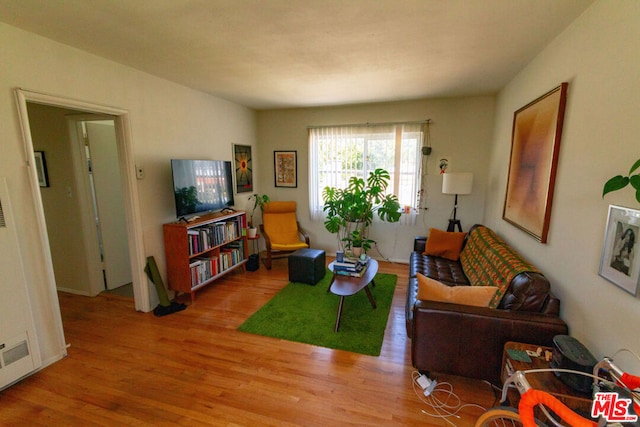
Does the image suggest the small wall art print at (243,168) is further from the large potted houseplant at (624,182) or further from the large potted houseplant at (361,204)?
the large potted houseplant at (624,182)

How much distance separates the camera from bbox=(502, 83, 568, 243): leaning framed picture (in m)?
1.98

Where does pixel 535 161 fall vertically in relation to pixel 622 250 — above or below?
above

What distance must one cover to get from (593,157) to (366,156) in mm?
2972

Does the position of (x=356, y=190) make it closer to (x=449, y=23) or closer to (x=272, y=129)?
(x=272, y=129)

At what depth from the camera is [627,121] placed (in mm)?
1344

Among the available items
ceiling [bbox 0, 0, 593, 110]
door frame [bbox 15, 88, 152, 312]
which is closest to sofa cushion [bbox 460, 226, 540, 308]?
ceiling [bbox 0, 0, 593, 110]

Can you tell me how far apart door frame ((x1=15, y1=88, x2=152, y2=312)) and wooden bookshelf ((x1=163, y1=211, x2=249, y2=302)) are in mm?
290

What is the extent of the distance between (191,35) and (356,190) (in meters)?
2.91

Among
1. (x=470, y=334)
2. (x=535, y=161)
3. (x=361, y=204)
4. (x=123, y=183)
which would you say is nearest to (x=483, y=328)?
(x=470, y=334)

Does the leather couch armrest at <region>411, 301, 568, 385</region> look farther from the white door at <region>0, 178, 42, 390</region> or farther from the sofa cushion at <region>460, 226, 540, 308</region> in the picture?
the white door at <region>0, 178, 42, 390</region>

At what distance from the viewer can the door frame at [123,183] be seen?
6.74 feet

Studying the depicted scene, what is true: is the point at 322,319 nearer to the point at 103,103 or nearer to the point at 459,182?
the point at 459,182

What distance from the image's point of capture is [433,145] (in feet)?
13.4

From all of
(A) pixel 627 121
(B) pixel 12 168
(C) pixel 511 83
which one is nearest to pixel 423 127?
(C) pixel 511 83
